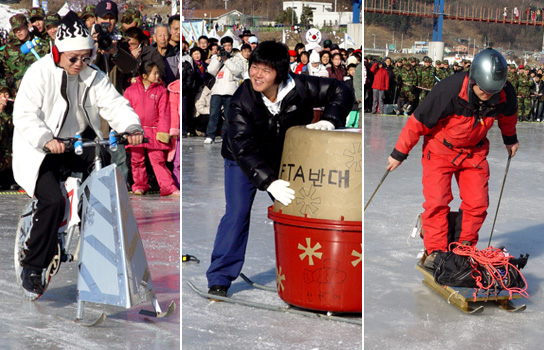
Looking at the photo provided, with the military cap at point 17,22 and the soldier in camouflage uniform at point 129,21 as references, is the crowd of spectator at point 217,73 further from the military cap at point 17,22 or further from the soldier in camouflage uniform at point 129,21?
the military cap at point 17,22

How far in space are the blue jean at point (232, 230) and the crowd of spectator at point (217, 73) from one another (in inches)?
300

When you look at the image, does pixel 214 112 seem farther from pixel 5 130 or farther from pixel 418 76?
pixel 418 76

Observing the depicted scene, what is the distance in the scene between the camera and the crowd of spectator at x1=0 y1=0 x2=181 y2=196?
325 inches

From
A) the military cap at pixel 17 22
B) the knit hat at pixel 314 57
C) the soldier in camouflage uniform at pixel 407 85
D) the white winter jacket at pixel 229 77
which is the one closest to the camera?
the military cap at pixel 17 22

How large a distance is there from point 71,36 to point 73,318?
150 centimetres

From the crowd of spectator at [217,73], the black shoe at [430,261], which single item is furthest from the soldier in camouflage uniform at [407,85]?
the black shoe at [430,261]

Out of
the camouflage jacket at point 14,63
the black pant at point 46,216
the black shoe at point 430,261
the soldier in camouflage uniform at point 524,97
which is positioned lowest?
the soldier in camouflage uniform at point 524,97

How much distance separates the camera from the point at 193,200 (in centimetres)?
783

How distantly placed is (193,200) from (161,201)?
0.82 metres

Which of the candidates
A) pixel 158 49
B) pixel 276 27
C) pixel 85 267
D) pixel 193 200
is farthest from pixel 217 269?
pixel 276 27

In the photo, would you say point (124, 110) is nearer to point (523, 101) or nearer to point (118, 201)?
point (118, 201)

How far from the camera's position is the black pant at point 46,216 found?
4.46 metres

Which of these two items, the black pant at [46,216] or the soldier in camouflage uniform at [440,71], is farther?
the soldier in camouflage uniform at [440,71]

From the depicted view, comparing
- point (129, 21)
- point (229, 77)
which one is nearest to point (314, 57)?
point (229, 77)
